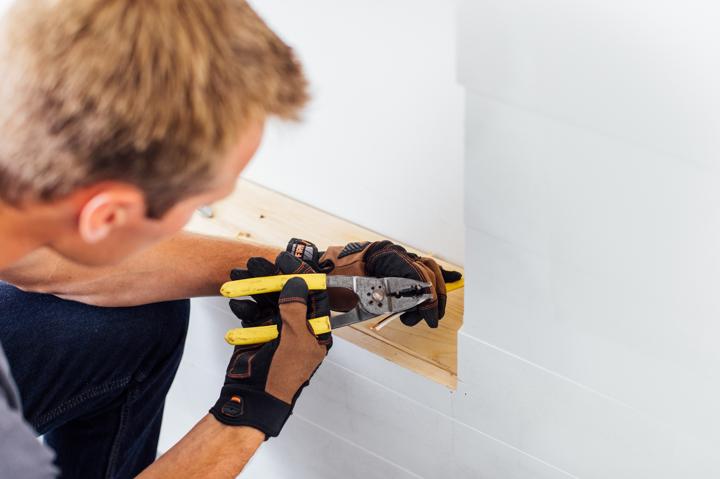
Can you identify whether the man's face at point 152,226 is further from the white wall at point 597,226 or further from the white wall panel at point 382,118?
the white wall panel at point 382,118

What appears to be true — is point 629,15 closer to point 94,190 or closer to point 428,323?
point 94,190

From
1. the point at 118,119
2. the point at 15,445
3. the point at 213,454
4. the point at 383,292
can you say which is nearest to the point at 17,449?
the point at 15,445

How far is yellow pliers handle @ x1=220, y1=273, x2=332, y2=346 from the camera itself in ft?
4.34

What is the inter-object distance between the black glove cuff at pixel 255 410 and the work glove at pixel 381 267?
178 mm

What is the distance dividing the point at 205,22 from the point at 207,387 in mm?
1172

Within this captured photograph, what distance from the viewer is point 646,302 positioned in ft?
3.37

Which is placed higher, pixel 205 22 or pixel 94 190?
pixel 205 22

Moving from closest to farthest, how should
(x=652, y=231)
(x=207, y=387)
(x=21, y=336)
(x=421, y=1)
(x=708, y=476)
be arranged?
(x=652, y=231)
(x=708, y=476)
(x=421, y=1)
(x=21, y=336)
(x=207, y=387)

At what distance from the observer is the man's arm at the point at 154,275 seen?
1435 mm

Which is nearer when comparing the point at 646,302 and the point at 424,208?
the point at 646,302

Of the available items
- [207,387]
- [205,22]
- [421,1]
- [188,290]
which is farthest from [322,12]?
[207,387]

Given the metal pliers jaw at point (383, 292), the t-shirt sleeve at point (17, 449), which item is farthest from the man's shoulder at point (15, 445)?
the metal pliers jaw at point (383, 292)

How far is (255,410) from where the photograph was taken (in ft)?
4.37

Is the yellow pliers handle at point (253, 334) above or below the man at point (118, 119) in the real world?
below
